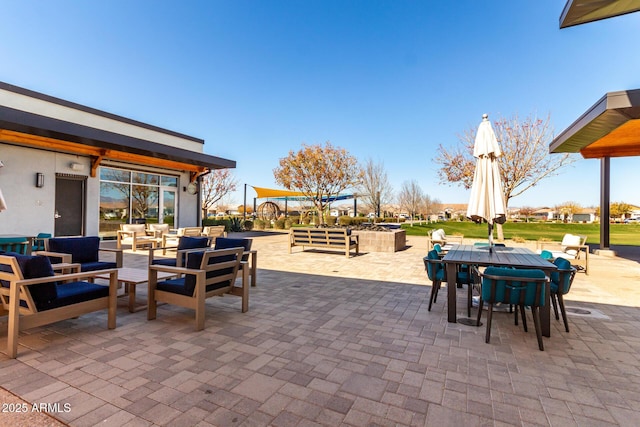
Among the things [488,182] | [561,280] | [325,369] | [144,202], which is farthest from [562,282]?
[144,202]

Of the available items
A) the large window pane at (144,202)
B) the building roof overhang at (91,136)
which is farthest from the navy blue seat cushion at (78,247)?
the large window pane at (144,202)

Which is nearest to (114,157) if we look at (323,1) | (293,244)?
(293,244)

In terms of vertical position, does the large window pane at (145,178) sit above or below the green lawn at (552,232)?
above

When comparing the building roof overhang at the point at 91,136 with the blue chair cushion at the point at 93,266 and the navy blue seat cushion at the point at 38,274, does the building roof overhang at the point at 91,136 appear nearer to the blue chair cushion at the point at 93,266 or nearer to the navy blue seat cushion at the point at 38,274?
the blue chair cushion at the point at 93,266

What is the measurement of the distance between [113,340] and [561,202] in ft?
189

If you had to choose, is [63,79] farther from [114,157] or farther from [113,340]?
[113,340]

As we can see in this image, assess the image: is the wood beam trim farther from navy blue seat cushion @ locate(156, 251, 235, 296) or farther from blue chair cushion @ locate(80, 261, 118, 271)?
navy blue seat cushion @ locate(156, 251, 235, 296)

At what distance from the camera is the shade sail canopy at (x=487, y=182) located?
461 centimetres

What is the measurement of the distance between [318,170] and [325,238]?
9.75 meters

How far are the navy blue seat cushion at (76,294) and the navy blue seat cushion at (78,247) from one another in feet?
5.50

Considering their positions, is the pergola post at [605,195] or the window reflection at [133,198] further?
the window reflection at [133,198]

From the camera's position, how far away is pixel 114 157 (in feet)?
36.5

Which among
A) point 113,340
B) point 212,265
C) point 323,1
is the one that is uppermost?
point 323,1

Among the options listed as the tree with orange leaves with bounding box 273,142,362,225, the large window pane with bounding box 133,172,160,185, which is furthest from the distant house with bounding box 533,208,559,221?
the large window pane with bounding box 133,172,160,185
